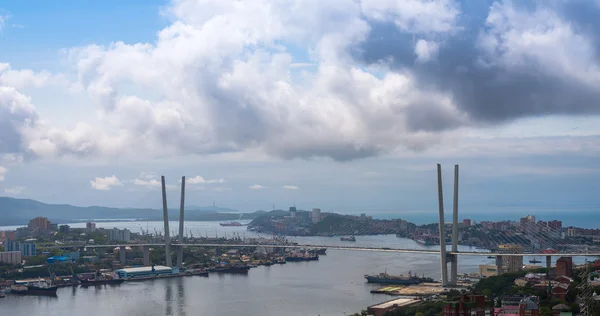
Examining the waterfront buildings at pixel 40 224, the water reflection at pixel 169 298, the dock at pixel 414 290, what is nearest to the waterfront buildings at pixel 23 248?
the water reflection at pixel 169 298

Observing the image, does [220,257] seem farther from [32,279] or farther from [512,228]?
[512,228]

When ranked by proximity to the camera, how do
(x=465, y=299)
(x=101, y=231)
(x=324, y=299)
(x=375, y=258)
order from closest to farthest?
1. (x=465, y=299)
2. (x=324, y=299)
3. (x=375, y=258)
4. (x=101, y=231)

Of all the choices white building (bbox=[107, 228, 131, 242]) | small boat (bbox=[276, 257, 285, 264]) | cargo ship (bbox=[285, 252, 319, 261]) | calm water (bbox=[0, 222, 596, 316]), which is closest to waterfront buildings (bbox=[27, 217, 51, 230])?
white building (bbox=[107, 228, 131, 242])

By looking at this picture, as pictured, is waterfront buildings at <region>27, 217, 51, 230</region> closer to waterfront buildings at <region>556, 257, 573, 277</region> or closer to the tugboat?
the tugboat

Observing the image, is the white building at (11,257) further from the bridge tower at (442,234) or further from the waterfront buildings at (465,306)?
the waterfront buildings at (465,306)

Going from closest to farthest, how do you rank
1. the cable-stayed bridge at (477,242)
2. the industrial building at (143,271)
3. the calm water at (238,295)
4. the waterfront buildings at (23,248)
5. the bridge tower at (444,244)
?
the calm water at (238,295) → the bridge tower at (444,244) → the cable-stayed bridge at (477,242) → the industrial building at (143,271) → the waterfront buildings at (23,248)

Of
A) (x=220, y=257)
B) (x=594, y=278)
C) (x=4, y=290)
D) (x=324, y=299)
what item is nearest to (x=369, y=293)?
(x=324, y=299)

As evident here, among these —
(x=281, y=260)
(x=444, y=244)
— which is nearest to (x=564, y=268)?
(x=444, y=244)
